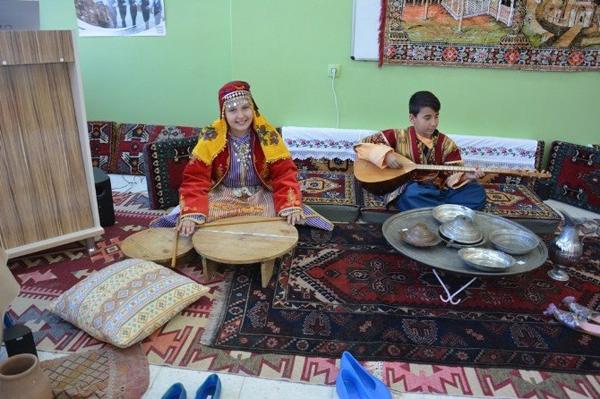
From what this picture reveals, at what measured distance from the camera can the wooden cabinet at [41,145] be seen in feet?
7.86

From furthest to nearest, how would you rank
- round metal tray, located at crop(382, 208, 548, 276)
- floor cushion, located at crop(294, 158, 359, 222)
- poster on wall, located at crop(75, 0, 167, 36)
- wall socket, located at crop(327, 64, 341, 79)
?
1. poster on wall, located at crop(75, 0, 167, 36)
2. wall socket, located at crop(327, 64, 341, 79)
3. floor cushion, located at crop(294, 158, 359, 222)
4. round metal tray, located at crop(382, 208, 548, 276)

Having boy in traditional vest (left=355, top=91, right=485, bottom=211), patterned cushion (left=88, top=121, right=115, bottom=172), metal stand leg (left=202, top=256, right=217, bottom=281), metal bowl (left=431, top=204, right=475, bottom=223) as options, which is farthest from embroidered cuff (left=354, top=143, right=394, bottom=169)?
patterned cushion (left=88, top=121, right=115, bottom=172)

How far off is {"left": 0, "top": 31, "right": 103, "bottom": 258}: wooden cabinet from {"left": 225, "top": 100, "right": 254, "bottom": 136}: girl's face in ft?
2.72

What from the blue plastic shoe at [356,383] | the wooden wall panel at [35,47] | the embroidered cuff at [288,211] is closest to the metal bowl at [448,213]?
the embroidered cuff at [288,211]

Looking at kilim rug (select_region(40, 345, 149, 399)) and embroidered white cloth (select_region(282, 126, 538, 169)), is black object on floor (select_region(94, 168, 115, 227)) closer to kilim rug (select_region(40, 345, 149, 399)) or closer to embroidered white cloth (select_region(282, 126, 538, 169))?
kilim rug (select_region(40, 345, 149, 399))

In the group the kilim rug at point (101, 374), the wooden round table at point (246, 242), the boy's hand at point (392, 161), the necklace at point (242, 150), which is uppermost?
the necklace at point (242, 150)

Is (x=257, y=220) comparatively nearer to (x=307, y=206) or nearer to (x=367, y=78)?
(x=307, y=206)

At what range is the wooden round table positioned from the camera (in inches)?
95.2

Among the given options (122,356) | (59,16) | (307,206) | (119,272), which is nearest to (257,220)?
(307,206)

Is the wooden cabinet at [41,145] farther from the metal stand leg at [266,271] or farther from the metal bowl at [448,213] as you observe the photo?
the metal bowl at [448,213]

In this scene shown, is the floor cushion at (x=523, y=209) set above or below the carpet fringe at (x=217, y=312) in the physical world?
above

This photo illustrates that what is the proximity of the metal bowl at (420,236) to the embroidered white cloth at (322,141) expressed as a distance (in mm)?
1619

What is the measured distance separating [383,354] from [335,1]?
2.84 metres

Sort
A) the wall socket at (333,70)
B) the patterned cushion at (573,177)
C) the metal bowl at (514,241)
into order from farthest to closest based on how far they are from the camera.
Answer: the wall socket at (333,70), the patterned cushion at (573,177), the metal bowl at (514,241)
